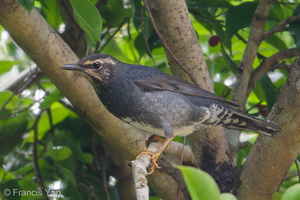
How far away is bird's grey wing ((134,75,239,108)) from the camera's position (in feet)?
12.6

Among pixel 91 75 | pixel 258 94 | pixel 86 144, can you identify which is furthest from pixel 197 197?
pixel 86 144

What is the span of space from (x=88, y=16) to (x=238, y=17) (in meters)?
1.43

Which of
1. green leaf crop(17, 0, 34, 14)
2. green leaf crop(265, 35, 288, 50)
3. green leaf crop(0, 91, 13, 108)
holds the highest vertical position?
green leaf crop(265, 35, 288, 50)

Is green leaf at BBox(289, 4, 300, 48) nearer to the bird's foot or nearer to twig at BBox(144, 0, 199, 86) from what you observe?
twig at BBox(144, 0, 199, 86)

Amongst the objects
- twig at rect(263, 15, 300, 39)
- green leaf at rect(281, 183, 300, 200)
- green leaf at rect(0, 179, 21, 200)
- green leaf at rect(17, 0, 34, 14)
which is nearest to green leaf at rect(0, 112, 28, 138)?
green leaf at rect(0, 179, 21, 200)

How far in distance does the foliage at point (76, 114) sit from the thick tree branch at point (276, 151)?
2.37 ft

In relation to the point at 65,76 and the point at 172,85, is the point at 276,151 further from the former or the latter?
the point at 65,76

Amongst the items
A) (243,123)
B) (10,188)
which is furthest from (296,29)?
(10,188)

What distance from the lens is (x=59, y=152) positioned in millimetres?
4316

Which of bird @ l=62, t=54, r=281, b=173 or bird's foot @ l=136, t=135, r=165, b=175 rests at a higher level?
bird @ l=62, t=54, r=281, b=173

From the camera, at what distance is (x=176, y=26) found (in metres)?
3.91

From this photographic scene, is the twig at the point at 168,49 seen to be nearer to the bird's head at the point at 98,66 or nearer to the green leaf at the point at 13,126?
the bird's head at the point at 98,66

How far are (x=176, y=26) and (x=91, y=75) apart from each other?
69cm

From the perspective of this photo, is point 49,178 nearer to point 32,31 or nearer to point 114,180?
point 114,180
